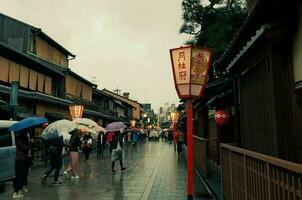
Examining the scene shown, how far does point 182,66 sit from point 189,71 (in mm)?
218

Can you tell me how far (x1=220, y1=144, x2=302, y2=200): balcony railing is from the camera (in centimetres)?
383

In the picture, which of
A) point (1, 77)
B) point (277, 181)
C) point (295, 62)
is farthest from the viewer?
point (1, 77)

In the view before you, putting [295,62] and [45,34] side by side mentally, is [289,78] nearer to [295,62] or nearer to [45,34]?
[295,62]

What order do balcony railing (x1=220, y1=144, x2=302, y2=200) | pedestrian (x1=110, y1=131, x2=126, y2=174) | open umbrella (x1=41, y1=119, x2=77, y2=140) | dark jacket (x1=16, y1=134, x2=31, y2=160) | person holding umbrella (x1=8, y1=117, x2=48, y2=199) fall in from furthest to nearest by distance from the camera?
pedestrian (x1=110, y1=131, x2=126, y2=174), open umbrella (x1=41, y1=119, x2=77, y2=140), dark jacket (x1=16, y1=134, x2=31, y2=160), person holding umbrella (x1=8, y1=117, x2=48, y2=199), balcony railing (x1=220, y1=144, x2=302, y2=200)

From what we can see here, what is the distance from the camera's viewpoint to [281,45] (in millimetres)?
5949

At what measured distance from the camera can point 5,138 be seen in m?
12.6

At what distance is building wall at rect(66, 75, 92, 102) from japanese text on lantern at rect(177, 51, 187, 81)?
2631cm

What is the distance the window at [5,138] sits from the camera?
1233 centimetres

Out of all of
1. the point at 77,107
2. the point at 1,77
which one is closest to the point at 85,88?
the point at 77,107

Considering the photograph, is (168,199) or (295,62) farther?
(168,199)

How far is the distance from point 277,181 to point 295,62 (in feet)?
7.26

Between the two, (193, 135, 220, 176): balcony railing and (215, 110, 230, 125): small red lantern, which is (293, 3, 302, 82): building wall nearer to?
(193, 135, 220, 176): balcony railing

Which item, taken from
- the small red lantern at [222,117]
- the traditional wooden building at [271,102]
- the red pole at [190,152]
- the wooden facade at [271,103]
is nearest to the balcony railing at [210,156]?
the small red lantern at [222,117]

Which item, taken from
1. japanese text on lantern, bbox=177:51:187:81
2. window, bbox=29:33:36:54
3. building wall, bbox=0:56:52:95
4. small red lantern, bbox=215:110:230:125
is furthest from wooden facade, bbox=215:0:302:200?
window, bbox=29:33:36:54
